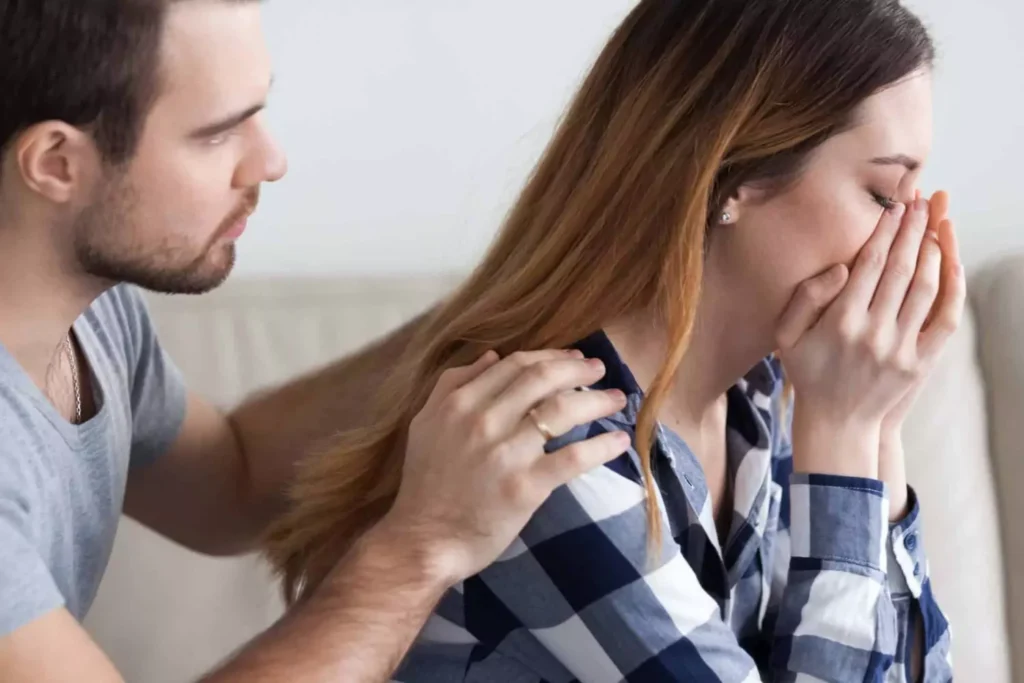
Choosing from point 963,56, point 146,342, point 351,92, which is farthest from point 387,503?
point 963,56

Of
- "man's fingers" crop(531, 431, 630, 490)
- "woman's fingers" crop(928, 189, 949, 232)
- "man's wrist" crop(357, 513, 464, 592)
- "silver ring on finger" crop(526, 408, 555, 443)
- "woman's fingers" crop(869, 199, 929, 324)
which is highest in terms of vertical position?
"woman's fingers" crop(928, 189, 949, 232)

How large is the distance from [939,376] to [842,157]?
1.84ft

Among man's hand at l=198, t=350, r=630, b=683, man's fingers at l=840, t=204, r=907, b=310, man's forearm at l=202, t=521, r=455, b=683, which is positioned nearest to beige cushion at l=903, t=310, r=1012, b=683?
man's fingers at l=840, t=204, r=907, b=310

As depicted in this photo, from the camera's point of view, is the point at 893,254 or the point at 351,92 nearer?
the point at 893,254

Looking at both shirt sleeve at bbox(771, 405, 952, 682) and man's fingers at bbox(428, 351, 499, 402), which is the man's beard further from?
shirt sleeve at bbox(771, 405, 952, 682)

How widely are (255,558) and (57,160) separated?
68cm

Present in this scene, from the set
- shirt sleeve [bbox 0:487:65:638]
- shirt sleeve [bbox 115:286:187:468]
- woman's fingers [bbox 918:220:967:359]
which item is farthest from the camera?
shirt sleeve [bbox 115:286:187:468]

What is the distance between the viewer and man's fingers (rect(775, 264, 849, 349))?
89cm

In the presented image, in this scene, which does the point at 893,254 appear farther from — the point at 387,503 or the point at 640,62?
the point at 387,503

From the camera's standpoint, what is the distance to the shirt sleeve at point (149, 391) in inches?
42.8

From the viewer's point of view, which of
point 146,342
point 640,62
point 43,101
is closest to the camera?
point 43,101

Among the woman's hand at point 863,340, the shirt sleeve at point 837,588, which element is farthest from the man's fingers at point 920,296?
the shirt sleeve at point 837,588

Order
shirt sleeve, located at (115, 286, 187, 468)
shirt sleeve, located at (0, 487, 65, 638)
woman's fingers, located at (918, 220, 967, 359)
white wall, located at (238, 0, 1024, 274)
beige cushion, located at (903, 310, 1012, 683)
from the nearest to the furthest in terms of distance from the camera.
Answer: shirt sleeve, located at (0, 487, 65, 638), woman's fingers, located at (918, 220, 967, 359), shirt sleeve, located at (115, 286, 187, 468), beige cushion, located at (903, 310, 1012, 683), white wall, located at (238, 0, 1024, 274)

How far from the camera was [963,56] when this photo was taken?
147cm
